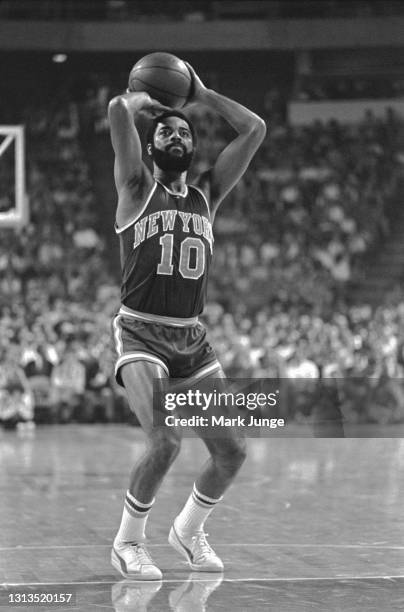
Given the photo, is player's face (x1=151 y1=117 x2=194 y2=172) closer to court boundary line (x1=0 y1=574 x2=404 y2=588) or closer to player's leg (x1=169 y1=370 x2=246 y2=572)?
player's leg (x1=169 y1=370 x2=246 y2=572)

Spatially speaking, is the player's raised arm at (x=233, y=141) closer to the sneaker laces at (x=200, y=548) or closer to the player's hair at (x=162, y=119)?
the player's hair at (x=162, y=119)

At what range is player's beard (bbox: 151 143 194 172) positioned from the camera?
18.7ft

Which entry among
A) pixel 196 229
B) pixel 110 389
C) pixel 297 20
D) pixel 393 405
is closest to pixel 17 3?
pixel 297 20

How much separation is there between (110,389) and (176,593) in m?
11.4

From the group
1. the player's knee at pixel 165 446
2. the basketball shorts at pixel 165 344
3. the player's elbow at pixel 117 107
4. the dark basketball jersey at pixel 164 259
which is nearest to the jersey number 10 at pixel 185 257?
the dark basketball jersey at pixel 164 259

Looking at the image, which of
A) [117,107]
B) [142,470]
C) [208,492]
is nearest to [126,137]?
[117,107]

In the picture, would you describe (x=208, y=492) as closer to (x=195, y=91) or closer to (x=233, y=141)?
(x=233, y=141)

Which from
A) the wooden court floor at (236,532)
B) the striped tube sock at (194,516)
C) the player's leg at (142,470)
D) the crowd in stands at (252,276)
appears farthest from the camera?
the crowd in stands at (252,276)

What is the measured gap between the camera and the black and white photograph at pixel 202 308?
5.54 m

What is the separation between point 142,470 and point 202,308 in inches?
36.1

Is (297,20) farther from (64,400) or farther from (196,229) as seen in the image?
(196,229)

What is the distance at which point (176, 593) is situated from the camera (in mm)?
5070

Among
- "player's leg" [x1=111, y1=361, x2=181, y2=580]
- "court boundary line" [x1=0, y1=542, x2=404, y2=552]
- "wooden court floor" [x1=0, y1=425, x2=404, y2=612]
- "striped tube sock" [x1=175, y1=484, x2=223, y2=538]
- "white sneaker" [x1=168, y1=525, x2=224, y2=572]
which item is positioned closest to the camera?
"wooden court floor" [x1=0, y1=425, x2=404, y2=612]

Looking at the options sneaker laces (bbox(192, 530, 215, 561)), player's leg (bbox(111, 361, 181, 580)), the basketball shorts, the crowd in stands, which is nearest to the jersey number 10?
the basketball shorts
